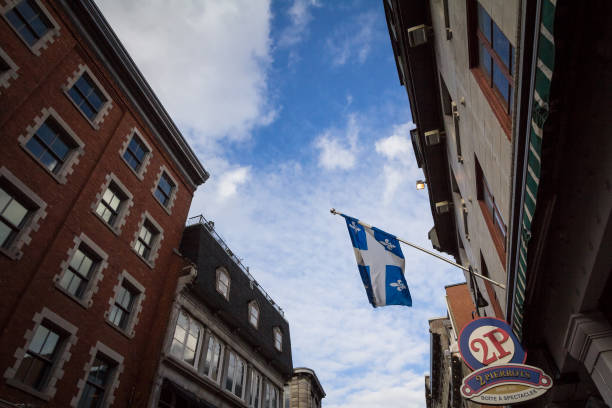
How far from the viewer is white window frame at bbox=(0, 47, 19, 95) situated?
39.2ft

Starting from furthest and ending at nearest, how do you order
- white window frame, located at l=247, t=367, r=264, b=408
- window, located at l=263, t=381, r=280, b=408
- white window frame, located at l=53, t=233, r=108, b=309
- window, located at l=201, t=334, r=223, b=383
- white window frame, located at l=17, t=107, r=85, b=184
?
1. window, located at l=263, t=381, r=280, b=408
2. white window frame, located at l=247, t=367, r=264, b=408
3. window, located at l=201, t=334, r=223, b=383
4. white window frame, located at l=53, t=233, r=108, b=309
5. white window frame, located at l=17, t=107, r=85, b=184

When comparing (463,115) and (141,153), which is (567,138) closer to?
(463,115)

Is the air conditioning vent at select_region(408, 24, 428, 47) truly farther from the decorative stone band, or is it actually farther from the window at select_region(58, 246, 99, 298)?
the window at select_region(58, 246, 99, 298)

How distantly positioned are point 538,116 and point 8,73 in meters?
15.1

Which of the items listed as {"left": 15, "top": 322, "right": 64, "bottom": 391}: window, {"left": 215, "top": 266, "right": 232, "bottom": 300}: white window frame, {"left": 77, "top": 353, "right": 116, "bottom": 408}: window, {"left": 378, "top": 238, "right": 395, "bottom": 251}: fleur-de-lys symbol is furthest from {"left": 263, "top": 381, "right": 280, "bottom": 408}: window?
{"left": 378, "top": 238, "right": 395, "bottom": 251}: fleur-de-lys symbol

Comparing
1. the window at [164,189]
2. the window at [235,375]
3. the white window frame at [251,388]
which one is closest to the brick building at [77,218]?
the window at [164,189]

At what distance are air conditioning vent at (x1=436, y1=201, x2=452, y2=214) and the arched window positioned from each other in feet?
39.8

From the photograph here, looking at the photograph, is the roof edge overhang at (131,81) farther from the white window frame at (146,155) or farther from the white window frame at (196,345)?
the white window frame at (196,345)

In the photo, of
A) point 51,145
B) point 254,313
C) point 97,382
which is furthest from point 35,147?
point 254,313

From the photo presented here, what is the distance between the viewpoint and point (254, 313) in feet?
78.0

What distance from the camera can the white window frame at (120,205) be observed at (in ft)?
49.3

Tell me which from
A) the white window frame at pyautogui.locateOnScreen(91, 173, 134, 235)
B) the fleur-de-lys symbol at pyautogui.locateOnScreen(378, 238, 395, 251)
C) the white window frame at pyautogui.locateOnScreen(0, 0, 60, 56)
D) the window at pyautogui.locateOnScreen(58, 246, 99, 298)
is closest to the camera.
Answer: the fleur-de-lys symbol at pyautogui.locateOnScreen(378, 238, 395, 251)

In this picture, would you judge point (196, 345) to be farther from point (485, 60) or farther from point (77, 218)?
point (485, 60)

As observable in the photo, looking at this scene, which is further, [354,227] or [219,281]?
[219,281]
